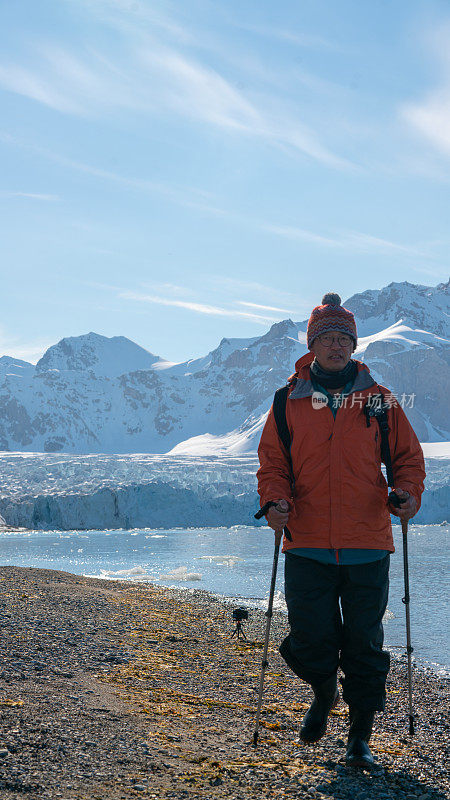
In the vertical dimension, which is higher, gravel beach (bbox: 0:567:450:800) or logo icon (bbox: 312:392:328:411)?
logo icon (bbox: 312:392:328:411)

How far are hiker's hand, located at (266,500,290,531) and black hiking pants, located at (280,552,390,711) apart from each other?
1.06 feet

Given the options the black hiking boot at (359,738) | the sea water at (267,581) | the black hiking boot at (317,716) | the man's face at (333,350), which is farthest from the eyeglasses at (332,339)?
the sea water at (267,581)

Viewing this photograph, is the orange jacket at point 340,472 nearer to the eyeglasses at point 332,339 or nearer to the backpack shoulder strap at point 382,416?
the backpack shoulder strap at point 382,416

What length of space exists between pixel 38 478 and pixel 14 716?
145849mm

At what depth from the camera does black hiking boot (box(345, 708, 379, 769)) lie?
14.7 feet

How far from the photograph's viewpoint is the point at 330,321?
16.7 feet

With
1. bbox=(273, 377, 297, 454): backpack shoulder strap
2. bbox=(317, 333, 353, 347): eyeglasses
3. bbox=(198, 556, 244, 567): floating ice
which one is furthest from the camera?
bbox=(198, 556, 244, 567): floating ice

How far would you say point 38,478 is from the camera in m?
145

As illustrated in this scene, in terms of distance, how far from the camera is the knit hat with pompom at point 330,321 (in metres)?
5.06

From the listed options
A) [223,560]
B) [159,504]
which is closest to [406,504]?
[223,560]

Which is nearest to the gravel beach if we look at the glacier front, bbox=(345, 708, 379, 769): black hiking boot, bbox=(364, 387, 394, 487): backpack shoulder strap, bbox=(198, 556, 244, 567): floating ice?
bbox=(345, 708, 379, 769): black hiking boot

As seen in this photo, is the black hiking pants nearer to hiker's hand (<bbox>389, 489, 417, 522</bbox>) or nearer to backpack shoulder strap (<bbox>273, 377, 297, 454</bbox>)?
hiker's hand (<bbox>389, 489, 417, 522</bbox>)

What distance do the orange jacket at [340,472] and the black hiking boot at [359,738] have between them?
112 centimetres

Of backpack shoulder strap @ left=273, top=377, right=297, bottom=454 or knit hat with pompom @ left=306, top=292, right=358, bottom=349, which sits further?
knit hat with pompom @ left=306, top=292, right=358, bottom=349
